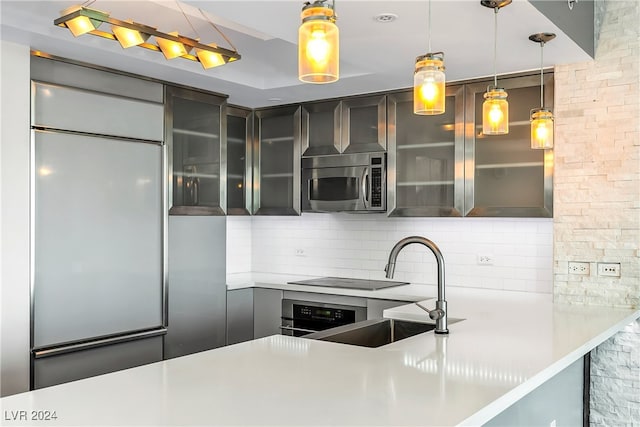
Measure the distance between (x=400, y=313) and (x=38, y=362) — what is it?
2027 mm

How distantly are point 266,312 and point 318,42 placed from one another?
3.42 metres

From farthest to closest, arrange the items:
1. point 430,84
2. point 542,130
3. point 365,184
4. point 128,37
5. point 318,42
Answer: point 365,184 < point 542,130 < point 128,37 < point 430,84 < point 318,42

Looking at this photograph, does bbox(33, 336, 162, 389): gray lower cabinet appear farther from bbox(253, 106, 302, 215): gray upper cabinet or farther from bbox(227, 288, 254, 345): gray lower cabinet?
bbox(253, 106, 302, 215): gray upper cabinet

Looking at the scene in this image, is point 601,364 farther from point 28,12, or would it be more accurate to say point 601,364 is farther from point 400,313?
point 28,12

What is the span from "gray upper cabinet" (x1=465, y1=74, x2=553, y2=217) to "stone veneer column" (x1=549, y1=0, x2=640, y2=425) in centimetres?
15

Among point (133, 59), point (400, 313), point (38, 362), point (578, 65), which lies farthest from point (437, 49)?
point (38, 362)

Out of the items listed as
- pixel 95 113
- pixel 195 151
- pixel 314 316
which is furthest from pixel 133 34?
pixel 314 316

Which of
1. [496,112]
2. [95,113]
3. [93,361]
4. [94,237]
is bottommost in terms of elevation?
[93,361]

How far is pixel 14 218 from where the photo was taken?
3230 millimetres

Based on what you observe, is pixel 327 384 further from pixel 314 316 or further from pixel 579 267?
pixel 314 316

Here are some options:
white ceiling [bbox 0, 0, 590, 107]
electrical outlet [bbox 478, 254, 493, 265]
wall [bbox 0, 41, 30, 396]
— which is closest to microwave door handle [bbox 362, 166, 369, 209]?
white ceiling [bbox 0, 0, 590, 107]

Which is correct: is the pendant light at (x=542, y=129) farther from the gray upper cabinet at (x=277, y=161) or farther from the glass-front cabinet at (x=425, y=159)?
the gray upper cabinet at (x=277, y=161)

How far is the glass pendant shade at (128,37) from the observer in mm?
2398

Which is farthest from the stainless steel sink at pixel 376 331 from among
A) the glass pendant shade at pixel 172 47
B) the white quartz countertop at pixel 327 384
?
the glass pendant shade at pixel 172 47
